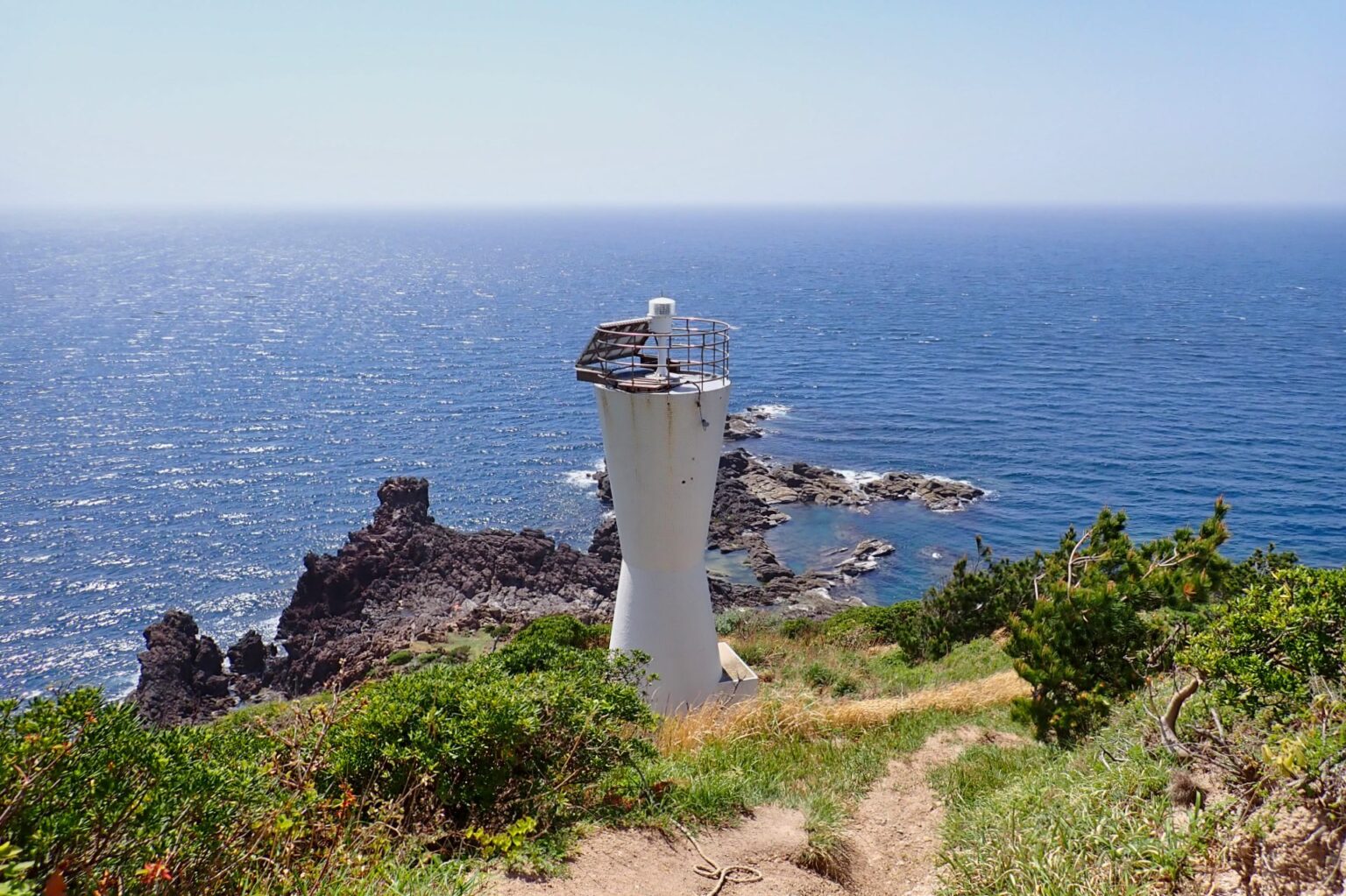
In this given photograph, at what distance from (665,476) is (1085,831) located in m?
7.05

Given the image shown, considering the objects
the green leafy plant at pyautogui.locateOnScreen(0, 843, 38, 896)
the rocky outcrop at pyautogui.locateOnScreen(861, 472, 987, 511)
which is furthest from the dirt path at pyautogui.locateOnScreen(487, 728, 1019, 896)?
the rocky outcrop at pyautogui.locateOnScreen(861, 472, 987, 511)

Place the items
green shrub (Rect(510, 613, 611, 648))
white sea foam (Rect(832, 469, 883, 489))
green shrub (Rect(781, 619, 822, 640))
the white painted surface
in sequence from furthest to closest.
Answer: white sea foam (Rect(832, 469, 883, 489)) → green shrub (Rect(781, 619, 822, 640)) → green shrub (Rect(510, 613, 611, 648)) → the white painted surface

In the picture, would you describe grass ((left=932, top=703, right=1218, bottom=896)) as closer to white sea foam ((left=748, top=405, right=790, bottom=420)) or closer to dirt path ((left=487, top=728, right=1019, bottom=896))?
dirt path ((left=487, top=728, right=1019, bottom=896))

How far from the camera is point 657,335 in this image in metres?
12.1

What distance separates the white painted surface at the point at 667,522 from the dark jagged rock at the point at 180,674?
21012 millimetres

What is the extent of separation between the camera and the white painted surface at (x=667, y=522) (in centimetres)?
1183

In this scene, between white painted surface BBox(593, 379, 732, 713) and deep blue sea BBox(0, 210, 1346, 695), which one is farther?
deep blue sea BBox(0, 210, 1346, 695)

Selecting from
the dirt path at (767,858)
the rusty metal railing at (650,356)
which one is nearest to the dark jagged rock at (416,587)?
the rusty metal railing at (650,356)

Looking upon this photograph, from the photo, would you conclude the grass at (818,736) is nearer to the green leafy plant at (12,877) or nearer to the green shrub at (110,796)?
the green shrub at (110,796)

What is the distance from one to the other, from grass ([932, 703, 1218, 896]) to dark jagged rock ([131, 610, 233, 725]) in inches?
1066

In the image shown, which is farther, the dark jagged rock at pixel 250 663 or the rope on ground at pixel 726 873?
the dark jagged rock at pixel 250 663

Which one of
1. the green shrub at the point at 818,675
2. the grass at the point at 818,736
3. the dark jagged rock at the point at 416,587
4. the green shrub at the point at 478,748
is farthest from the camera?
the dark jagged rock at the point at 416,587

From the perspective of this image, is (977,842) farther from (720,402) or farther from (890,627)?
(890,627)

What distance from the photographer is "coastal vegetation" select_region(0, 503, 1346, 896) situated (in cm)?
482
